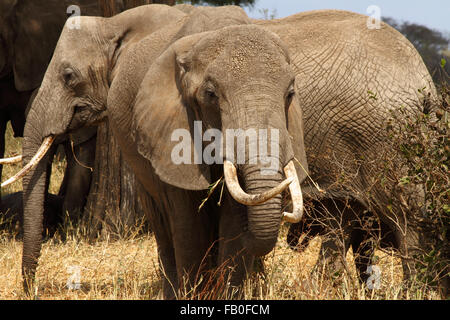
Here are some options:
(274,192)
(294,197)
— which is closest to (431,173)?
(294,197)

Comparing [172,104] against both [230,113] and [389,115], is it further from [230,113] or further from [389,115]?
[389,115]

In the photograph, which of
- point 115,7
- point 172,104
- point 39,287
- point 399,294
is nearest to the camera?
point 172,104

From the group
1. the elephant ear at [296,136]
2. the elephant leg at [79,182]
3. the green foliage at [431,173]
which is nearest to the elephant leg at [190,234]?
the elephant ear at [296,136]

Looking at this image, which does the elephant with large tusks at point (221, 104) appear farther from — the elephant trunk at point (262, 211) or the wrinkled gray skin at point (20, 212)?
the wrinkled gray skin at point (20, 212)

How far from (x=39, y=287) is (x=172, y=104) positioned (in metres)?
1.83

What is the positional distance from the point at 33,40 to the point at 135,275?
3.56 meters

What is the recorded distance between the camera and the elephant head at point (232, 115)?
3.54 metres

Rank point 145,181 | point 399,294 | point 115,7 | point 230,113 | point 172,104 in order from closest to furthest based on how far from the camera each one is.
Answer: point 230,113 < point 172,104 < point 399,294 < point 145,181 < point 115,7

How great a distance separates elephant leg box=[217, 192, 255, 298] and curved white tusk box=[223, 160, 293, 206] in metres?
0.46

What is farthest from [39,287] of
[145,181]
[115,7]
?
[115,7]

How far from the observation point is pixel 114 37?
528 centimetres

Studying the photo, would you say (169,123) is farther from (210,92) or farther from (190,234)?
(190,234)

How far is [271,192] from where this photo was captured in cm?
333

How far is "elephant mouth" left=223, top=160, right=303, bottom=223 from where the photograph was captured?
11.0 feet
